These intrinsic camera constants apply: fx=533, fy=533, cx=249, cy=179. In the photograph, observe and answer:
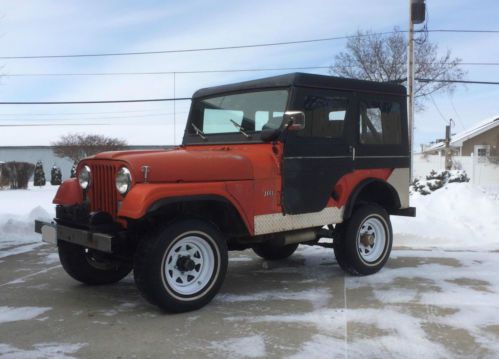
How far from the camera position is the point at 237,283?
6.06m

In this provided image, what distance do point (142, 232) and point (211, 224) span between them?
638 mm

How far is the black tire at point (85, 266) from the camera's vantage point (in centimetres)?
573

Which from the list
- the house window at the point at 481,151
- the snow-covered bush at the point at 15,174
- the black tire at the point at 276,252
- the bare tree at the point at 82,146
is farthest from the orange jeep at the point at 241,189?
the bare tree at the point at 82,146

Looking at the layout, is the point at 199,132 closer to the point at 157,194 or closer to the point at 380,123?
the point at 157,194

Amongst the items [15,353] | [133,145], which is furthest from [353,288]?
[133,145]

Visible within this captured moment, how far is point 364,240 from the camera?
6375 mm

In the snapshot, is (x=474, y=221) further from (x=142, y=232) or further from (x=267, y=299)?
(x=142, y=232)

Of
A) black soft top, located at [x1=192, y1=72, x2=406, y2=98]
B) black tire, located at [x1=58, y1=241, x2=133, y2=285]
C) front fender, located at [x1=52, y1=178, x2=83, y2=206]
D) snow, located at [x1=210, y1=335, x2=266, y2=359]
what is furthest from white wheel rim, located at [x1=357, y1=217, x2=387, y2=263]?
front fender, located at [x1=52, y1=178, x2=83, y2=206]

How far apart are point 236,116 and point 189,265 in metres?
1.91

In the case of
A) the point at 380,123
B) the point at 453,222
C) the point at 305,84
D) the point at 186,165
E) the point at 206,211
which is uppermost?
the point at 305,84

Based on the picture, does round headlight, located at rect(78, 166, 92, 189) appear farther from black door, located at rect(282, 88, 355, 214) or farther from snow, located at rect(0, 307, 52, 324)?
black door, located at rect(282, 88, 355, 214)

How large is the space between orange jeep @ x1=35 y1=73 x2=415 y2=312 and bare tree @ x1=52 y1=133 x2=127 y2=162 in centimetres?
3153

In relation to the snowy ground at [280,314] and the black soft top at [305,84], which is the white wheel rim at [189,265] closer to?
the snowy ground at [280,314]

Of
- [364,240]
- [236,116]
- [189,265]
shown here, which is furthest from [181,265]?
[364,240]
